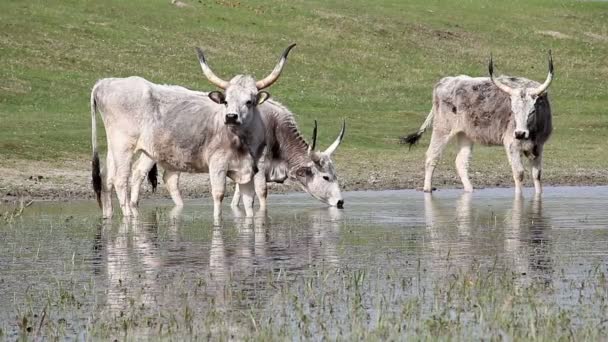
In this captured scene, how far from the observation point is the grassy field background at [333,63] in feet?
81.0

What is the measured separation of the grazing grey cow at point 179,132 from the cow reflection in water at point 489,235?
7.93ft

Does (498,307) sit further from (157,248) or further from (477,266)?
(157,248)

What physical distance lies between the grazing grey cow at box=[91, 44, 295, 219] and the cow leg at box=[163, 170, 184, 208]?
139cm

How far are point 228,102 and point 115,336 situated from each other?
798cm

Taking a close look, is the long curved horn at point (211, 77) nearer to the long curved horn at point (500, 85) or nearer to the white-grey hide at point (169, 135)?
the white-grey hide at point (169, 135)

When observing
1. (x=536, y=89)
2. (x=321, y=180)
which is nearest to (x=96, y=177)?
(x=321, y=180)

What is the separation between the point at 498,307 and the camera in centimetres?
963

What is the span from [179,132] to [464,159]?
21.1ft

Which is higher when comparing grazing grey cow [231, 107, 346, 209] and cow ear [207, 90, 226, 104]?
cow ear [207, 90, 226, 104]

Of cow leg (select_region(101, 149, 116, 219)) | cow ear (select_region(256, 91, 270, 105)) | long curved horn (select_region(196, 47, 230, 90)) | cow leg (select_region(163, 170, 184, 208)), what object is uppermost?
long curved horn (select_region(196, 47, 230, 90))

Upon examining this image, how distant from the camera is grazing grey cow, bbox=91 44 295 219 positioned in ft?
55.2

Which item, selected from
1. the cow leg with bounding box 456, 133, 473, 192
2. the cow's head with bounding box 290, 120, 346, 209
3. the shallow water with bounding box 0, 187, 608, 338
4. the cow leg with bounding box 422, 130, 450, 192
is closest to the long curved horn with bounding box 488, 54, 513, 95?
the cow leg with bounding box 456, 133, 473, 192

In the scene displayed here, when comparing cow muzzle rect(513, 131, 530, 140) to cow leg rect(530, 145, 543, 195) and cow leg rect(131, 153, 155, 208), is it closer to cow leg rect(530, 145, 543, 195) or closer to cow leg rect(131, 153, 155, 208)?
cow leg rect(530, 145, 543, 195)

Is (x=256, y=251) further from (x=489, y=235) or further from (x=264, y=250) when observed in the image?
(x=489, y=235)
